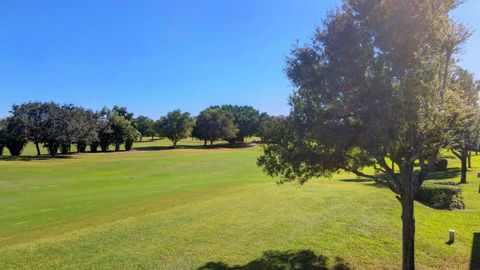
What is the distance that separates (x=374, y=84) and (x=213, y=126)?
301 ft

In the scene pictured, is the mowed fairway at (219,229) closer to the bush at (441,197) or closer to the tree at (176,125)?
the bush at (441,197)

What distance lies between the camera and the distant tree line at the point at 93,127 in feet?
191

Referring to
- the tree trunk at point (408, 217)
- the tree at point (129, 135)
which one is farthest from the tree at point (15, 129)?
the tree trunk at point (408, 217)

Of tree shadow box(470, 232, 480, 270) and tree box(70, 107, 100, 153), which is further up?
tree box(70, 107, 100, 153)

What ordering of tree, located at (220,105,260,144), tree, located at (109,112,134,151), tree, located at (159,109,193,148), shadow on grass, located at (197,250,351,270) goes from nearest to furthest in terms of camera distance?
1. shadow on grass, located at (197,250,351,270)
2. tree, located at (109,112,134,151)
3. tree, located at (159,109,193,148)
4. tree, located at (220,105,260,144)

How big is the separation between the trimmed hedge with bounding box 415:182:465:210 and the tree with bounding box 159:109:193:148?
7741 centimetres

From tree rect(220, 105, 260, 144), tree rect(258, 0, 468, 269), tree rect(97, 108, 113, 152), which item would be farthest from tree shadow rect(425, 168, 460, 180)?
tree rect(220, 105, 260, 144)

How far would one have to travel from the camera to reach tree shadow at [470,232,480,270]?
40.4 ft

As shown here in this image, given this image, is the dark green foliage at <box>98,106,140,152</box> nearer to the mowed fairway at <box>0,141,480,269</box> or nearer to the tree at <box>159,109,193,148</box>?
the tree at <box>159,109,193,148</box>

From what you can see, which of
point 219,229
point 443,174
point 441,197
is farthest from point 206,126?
point 219,229

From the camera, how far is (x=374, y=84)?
8.86m

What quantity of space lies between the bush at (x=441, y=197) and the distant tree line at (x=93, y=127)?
33.8ft

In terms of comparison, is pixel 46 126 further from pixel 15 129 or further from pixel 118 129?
pixel 118 129

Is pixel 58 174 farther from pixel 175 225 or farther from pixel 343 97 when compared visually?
pixel 343 97
